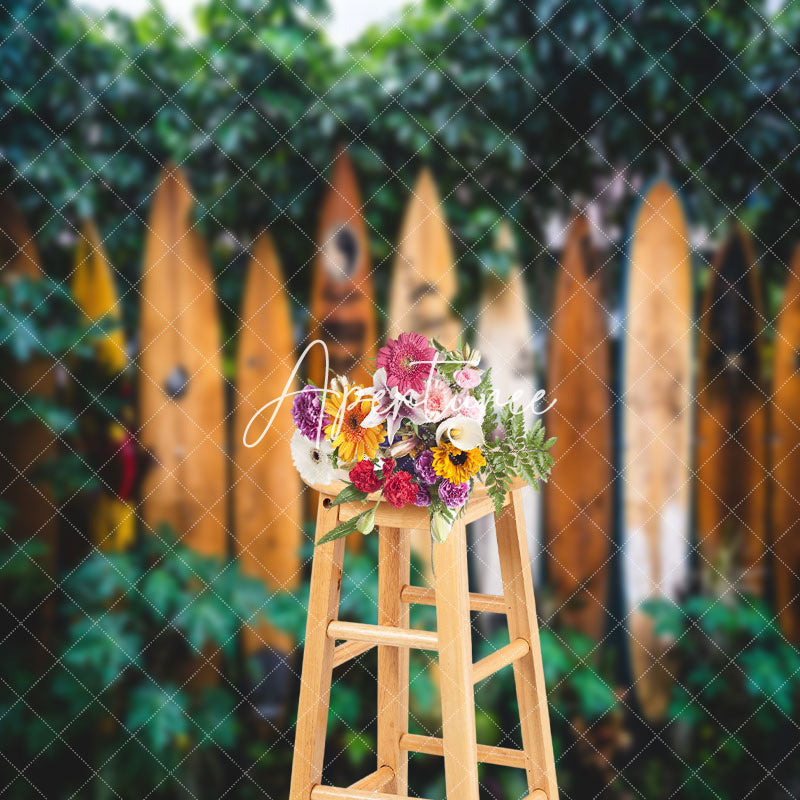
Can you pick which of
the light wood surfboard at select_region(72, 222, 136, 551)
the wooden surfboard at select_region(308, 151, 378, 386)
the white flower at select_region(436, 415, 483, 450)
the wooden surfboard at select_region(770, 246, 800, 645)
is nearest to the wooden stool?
the white flower at select_region(436, 415, 483, 450)

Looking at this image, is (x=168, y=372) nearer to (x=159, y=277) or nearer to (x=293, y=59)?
(x=159, y=277)

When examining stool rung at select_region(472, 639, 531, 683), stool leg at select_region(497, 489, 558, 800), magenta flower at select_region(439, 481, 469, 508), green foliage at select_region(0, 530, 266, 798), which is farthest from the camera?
green foliage at select_region(0, 530, 266, 798)

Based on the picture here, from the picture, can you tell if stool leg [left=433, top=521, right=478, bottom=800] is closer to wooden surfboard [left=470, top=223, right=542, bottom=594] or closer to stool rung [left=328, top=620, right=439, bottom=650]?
stool rung [left=328, top=620, right=439, bottom=650]

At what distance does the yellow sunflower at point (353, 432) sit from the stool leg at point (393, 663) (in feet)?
0.90

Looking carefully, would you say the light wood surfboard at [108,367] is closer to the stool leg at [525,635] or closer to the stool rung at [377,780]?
the stool rung at [377,780]

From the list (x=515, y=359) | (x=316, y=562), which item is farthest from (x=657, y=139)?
(x=316, y=562)

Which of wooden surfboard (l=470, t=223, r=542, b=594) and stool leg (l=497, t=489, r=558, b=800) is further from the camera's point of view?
wooden surfboard (l=470, t=223, r=542, b=594)

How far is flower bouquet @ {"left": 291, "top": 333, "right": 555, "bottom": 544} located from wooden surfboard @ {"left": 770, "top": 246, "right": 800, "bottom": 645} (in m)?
1.09

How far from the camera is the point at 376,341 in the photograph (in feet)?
8.01

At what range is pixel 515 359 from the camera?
96.9 inches

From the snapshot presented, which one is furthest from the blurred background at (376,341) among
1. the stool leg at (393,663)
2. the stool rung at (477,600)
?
the stool rung at (477,600)

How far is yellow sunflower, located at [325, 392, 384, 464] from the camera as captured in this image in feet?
5.07

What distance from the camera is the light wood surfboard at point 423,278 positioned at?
2441mm

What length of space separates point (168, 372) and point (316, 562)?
96 centimetres
